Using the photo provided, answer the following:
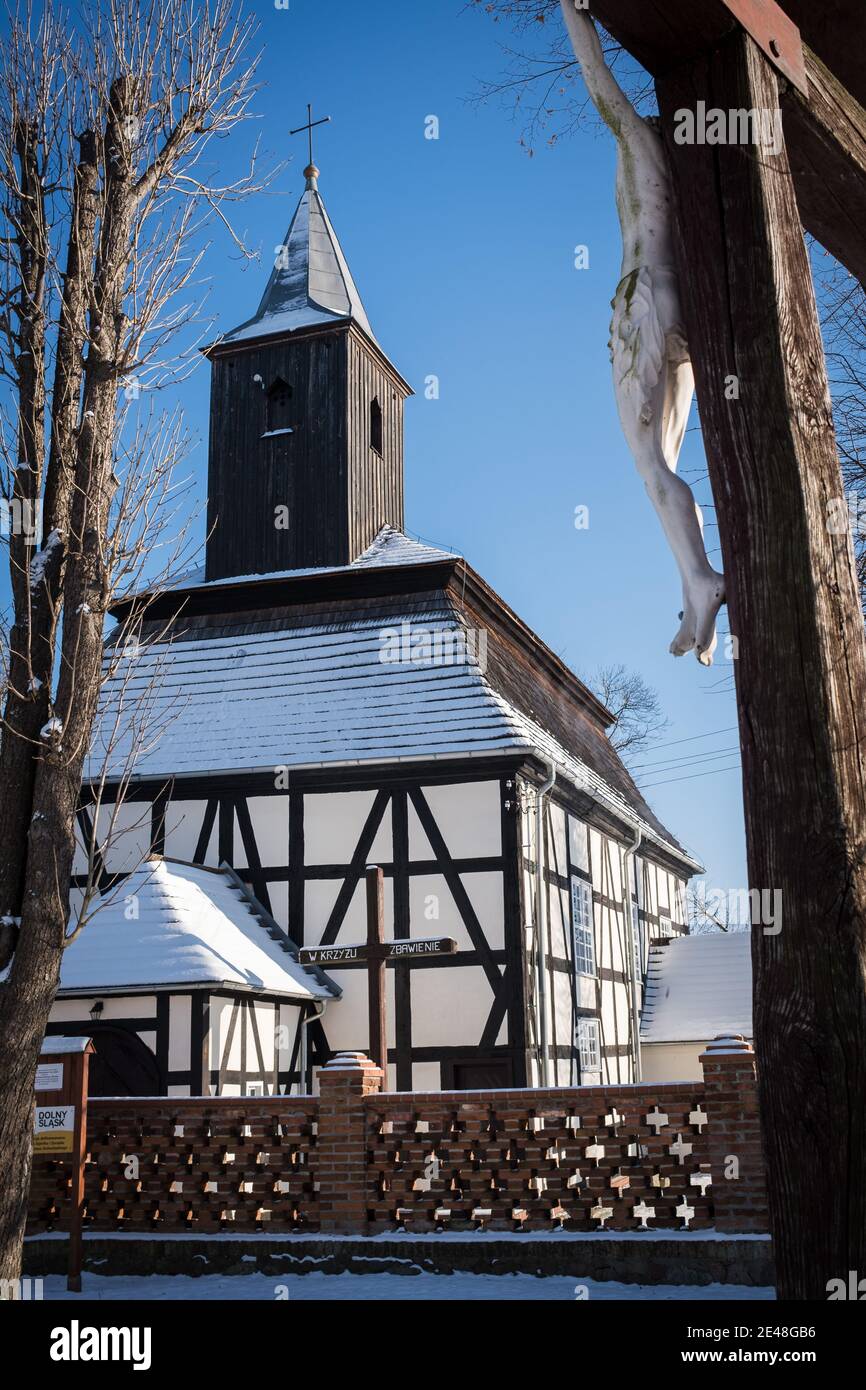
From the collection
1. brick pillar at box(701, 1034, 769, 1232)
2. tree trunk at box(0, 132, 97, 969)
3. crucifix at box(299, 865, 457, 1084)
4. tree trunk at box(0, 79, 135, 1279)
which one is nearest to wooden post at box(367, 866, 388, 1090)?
crucifix at box(299, 865, 457, 1084)

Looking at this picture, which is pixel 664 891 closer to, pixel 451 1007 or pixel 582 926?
pixel 582 926

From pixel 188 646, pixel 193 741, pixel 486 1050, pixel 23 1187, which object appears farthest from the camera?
pixel 188 646

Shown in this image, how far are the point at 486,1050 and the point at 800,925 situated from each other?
13.3 meters

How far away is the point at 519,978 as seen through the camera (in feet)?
47.8

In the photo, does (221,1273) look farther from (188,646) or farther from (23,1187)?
(188,646)

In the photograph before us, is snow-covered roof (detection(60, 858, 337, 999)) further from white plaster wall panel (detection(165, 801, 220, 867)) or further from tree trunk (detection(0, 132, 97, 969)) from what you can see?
tree trunk (detection(0, 132, 97, 969))

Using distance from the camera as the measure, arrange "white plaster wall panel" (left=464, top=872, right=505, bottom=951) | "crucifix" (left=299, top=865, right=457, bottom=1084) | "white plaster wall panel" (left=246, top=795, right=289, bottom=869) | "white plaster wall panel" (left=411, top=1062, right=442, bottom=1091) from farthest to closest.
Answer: "white plaster wall panel" (left=246, top=795, right=289, bottom=869) → "white plaster wall panel" (left=464, top=872, right=505, bottom=951) → "white plaster wall panel" (left=411, top=1062, right=442, bottom=1091) → "crucifix" (left=299, top=865, right=457, bottom=1084)

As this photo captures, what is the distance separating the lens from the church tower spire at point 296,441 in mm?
19219

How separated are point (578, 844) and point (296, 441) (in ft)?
24.6

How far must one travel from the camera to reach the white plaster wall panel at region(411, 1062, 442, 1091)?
47.6 ft

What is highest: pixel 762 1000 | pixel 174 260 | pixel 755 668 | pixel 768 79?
pixel 174 260

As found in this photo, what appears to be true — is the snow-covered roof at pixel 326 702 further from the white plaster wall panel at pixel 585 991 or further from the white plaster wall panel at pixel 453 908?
the white plaster wall panel at pixel 585 991

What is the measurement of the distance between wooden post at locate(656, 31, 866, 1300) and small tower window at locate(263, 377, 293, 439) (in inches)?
713
